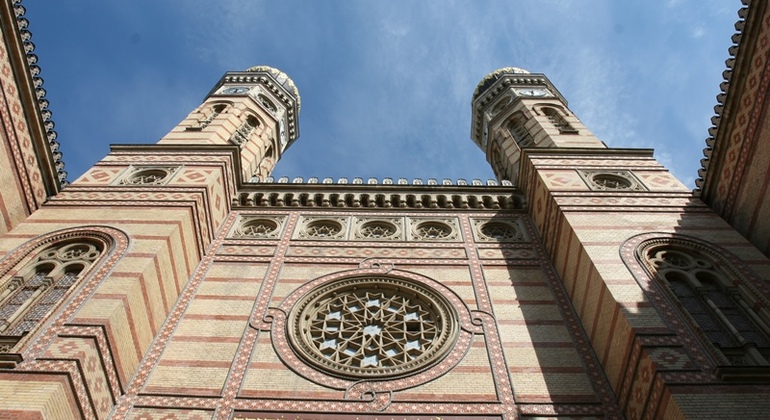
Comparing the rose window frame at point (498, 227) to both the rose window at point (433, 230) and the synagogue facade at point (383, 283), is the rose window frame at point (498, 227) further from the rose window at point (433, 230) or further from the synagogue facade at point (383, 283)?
the rose window at point (433, 230)

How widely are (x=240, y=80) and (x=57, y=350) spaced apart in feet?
40.0

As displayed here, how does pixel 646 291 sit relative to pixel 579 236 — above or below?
below

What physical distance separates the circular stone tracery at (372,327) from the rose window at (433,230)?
1.54 m

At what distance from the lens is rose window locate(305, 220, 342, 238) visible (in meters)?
9.63

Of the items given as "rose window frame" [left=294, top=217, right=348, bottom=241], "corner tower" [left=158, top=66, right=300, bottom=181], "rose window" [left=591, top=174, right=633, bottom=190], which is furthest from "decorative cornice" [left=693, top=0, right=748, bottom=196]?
"corner tower" [left=158, top=66, right=300, bottom=181]

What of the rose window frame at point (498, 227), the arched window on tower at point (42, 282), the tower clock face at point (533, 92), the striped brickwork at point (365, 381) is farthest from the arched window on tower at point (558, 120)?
the arched window on tower at point (42, 282)

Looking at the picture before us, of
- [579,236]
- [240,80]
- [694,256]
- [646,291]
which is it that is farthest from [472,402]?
[240,80]

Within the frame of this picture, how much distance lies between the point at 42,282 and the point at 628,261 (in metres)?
7.47

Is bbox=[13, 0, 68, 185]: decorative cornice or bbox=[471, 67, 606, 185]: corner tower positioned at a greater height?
bbox=[471, 67, 606, 185]: corner tower

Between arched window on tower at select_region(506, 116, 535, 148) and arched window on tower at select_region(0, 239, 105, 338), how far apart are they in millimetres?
9757

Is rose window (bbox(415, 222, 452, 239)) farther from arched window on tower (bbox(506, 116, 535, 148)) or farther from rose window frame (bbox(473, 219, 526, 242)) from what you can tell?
arched window on tower (bbox(506, 116, 535, 148))

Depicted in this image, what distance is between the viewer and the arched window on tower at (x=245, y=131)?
43.7ft

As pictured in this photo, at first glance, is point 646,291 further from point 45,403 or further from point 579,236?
point 45,403

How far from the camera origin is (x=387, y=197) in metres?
10.4
